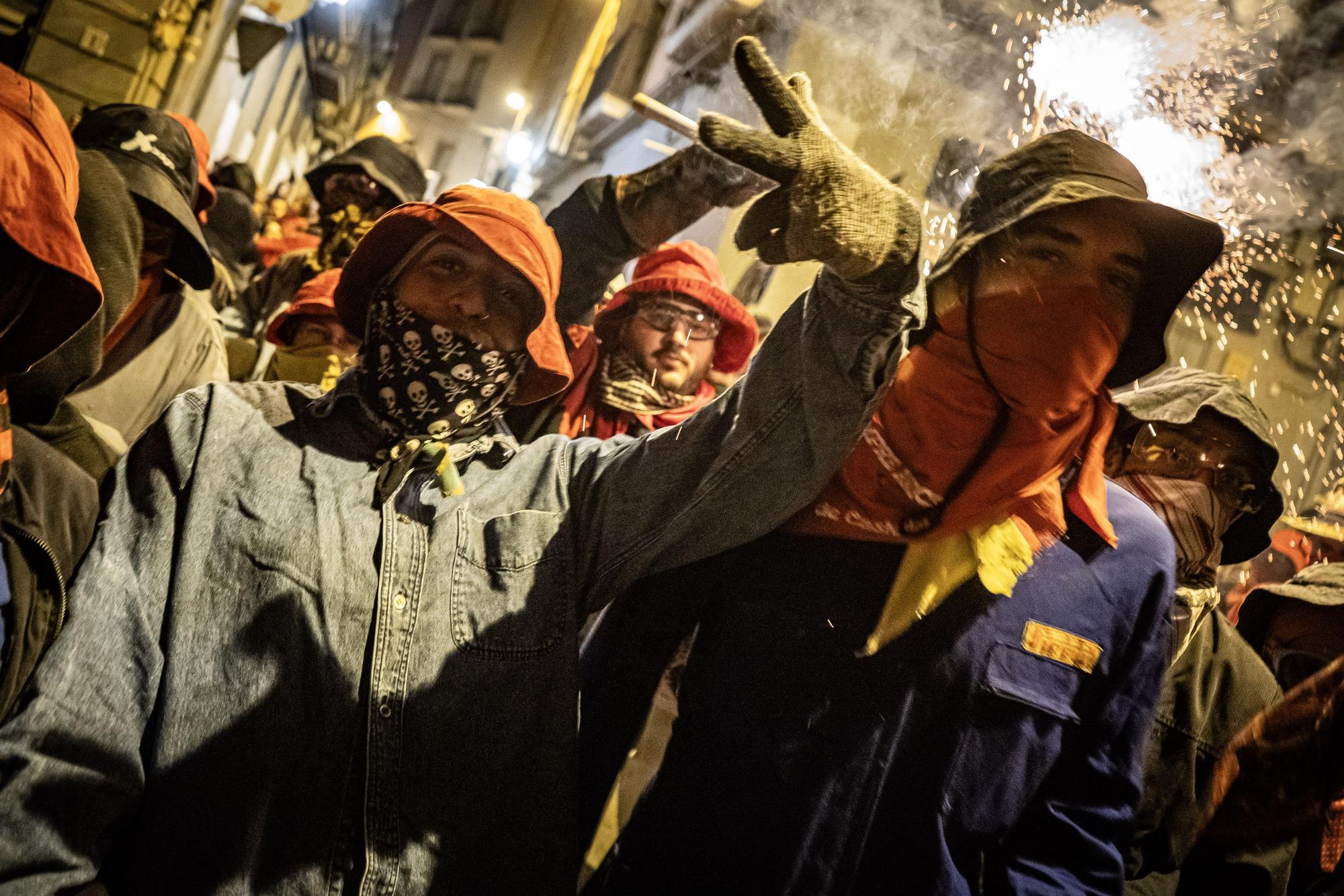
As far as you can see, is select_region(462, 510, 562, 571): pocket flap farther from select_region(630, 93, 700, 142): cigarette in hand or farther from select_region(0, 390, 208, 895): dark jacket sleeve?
select_region(630, 93, 700, 142): cigarette in hand

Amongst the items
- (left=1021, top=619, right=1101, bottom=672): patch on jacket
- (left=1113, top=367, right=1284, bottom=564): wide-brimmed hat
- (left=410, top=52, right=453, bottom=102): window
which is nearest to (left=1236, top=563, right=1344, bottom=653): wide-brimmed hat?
(left=1113, top=367, right=1284, bottom=564): wide-brimmed hat

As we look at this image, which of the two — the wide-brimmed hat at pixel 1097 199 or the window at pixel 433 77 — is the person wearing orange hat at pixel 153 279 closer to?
the wide-brimmed hat at pixel 1097 199

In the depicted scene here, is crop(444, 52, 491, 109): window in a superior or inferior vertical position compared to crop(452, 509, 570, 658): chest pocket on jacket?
superior

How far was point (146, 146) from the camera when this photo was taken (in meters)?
2.84

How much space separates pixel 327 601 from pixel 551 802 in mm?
633

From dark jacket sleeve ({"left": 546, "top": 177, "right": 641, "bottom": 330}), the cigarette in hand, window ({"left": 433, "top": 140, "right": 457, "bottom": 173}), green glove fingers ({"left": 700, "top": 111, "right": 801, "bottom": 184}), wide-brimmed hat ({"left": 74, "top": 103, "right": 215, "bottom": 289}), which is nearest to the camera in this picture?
green glove fingers ({"left": 700, "top": 111, "right": 801, "bottom": 184})

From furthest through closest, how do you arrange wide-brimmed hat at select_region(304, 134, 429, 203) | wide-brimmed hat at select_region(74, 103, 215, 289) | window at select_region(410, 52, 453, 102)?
window at select_region(410, 52, 453, 102)
wide-brimmed hat at select_region(304, 134, 429, 203)
wide-brimmed hat at select_region(74, 103, 215, 289)

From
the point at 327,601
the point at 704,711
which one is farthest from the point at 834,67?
the point at 327,601

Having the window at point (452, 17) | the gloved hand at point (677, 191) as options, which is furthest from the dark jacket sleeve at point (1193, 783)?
the window at point (452, 17)

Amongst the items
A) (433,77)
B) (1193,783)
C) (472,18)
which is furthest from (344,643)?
(433,77)

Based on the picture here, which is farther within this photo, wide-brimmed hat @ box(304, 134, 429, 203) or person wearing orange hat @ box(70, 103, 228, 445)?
wide-brimmed hat @ box(304, 134, 429, 203)

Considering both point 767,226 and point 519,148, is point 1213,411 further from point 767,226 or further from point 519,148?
point 519,148

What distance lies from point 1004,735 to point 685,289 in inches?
81.7

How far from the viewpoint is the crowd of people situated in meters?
1.46
